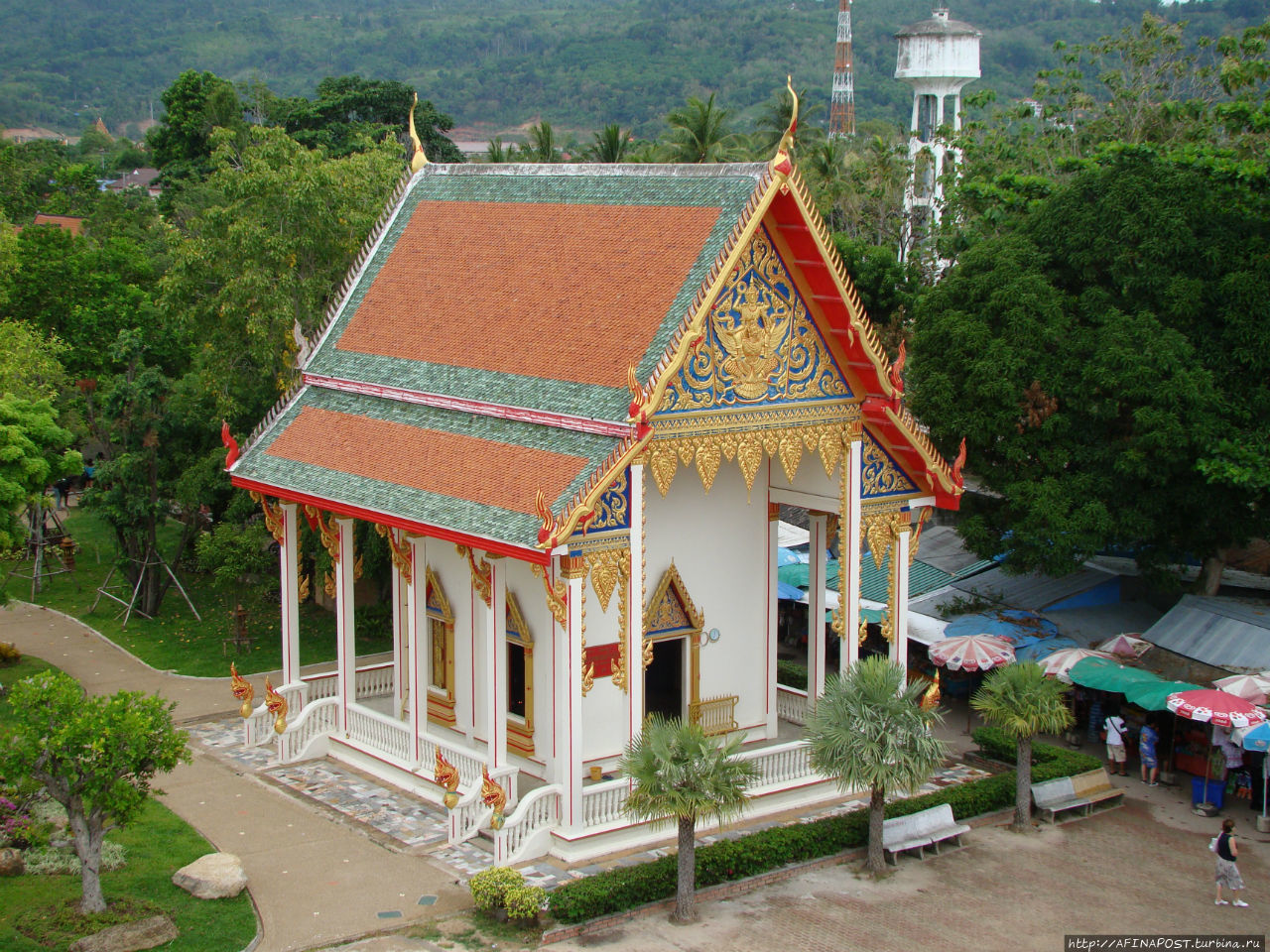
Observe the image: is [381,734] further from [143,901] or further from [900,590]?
[900,590]

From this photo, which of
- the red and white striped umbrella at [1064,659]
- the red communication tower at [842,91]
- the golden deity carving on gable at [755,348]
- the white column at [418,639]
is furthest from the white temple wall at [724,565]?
the red communication tower at [842,91]

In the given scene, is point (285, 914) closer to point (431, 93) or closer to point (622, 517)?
point (622, 517)

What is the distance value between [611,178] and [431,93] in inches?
5635

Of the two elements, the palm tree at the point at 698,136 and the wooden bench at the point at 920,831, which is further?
the palm tree at the point at 698,136

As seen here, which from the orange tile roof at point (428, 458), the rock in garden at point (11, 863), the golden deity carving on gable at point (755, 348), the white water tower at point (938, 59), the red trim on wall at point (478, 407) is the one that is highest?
the white water tower at point (938, 59)

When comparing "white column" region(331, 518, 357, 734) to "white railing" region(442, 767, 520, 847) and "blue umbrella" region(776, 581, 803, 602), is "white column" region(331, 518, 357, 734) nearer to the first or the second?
"white railing" region(442, 767, 520, 847)

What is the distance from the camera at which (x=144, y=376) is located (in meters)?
29.2

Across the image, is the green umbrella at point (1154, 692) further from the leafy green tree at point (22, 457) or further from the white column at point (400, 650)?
the leafy green tree at point (22, 457)

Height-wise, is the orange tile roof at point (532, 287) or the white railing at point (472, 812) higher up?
the orange tile roof at point (532, 287)

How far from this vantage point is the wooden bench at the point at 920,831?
1811cm

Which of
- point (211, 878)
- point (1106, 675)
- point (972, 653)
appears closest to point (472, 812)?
point (211, 878)

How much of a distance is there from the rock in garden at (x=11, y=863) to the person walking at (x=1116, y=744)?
50.2 feet

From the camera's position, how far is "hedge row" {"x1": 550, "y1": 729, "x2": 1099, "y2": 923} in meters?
16.0

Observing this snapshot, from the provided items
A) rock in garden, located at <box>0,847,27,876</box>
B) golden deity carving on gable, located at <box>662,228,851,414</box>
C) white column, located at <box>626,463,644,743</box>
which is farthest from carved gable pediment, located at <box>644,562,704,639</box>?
rock in garden, located at <box>0,847,27,876</box>
